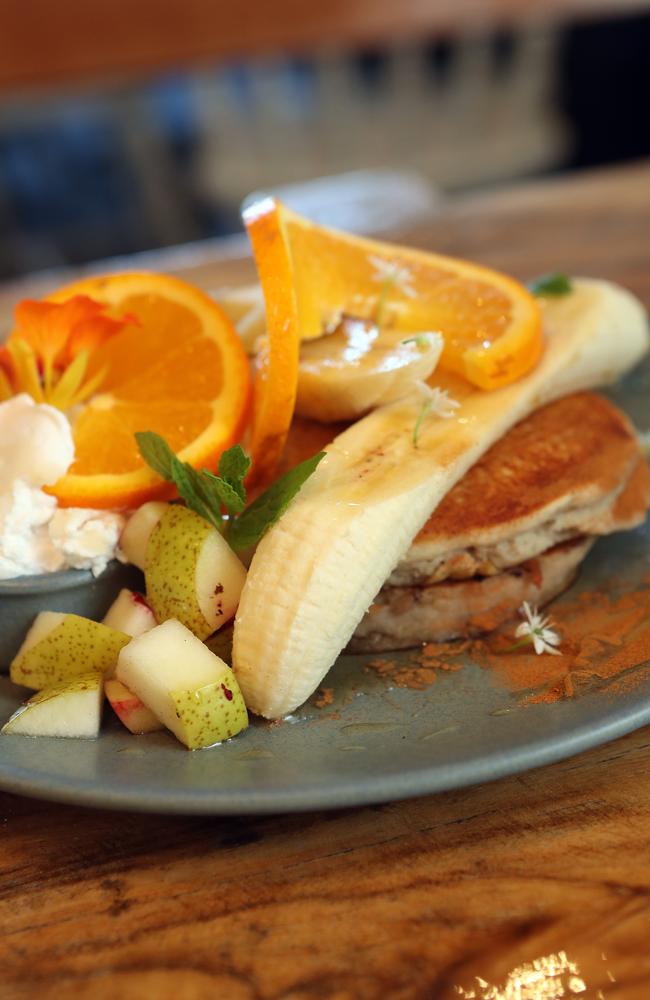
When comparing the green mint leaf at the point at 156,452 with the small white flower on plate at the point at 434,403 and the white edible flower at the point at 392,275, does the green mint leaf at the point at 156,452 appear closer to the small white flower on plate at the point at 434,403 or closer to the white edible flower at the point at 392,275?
the small white flower on plate at the point at 434,403

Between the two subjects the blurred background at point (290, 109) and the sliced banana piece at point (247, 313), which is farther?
the blurred background at point (290, 109)

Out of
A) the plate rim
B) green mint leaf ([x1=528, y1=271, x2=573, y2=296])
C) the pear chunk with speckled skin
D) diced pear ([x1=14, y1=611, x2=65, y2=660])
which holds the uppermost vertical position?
green mint leaf ([x1=528, y1=271, x2=573, y2=296])

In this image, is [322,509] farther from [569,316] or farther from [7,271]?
[7,271]

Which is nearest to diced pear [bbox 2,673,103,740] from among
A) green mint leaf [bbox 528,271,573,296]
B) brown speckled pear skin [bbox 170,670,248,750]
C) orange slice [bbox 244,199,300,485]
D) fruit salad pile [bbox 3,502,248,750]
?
fruit salad pile [bbox 3,502,248,750]

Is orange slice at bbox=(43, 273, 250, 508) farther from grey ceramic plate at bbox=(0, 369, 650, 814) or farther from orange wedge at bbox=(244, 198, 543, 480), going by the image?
grey ceramic plate at bbox=(0, 369, 650, 814)

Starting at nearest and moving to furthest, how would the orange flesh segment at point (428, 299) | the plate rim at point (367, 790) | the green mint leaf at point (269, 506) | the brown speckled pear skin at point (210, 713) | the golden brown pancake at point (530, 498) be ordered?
1. the plate rim at point (367, 790)
2. the brown speckled pear skin at point (210, 713)
3. the green mint leaf at point (269, 506)
4. the golden brown pancake at point (530, 498)
5. the orange flesh segment at point (428, 299)

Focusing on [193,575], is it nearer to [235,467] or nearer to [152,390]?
[235,467]

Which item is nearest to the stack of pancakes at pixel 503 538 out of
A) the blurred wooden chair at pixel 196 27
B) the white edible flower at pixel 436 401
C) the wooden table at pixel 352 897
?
the white edible flower at pixel 436 401
